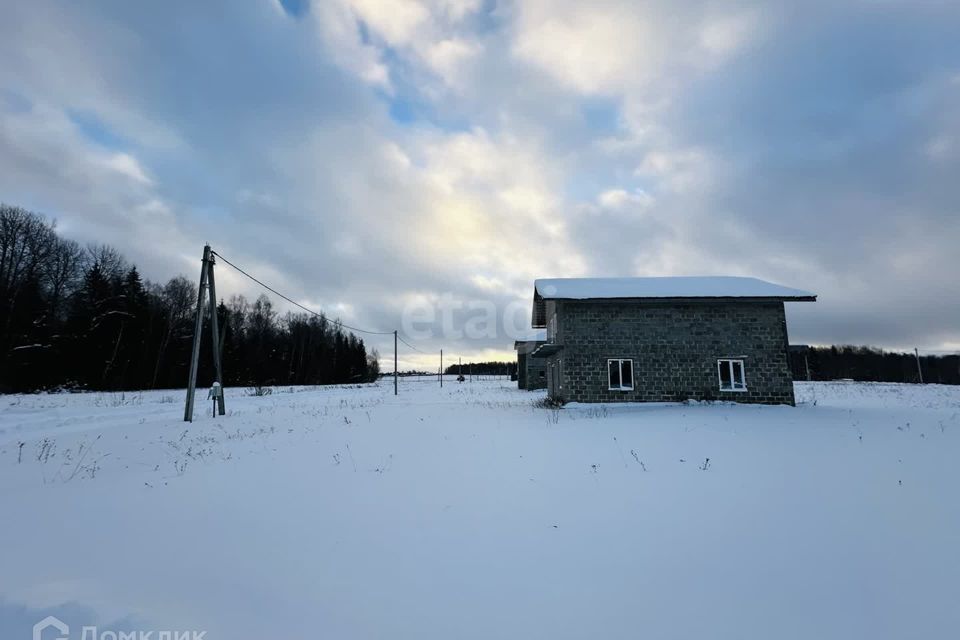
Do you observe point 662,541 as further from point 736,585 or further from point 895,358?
point 895,358

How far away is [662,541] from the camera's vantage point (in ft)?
15.1

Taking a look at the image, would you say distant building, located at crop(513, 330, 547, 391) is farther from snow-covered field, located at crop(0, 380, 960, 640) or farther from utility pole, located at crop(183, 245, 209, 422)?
snow-covered field, located at crop(0, 380, 960, 640)

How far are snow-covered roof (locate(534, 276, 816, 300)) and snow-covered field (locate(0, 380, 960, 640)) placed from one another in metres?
9.43

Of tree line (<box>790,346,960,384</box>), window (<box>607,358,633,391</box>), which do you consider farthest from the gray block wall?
tree line (<box>790,346,960,384</box>)

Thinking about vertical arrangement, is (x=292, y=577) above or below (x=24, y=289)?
below

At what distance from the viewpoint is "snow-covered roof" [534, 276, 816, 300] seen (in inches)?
699

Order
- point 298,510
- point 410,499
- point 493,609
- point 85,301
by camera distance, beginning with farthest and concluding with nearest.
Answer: point 85,301
point 410,499
point 298,510
point 493,609

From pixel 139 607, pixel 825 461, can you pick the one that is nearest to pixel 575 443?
pixel 825 461

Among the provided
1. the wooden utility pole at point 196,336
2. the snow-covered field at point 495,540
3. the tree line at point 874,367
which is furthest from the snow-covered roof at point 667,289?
the tree line at point 874,367

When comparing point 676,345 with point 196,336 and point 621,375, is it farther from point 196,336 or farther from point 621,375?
point 196,336

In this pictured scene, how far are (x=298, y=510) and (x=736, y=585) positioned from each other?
5.04 m

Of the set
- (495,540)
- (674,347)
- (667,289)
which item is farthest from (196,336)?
(667,289)

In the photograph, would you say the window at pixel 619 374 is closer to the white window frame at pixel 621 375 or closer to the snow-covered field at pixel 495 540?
the white window frame at pixel 621 375

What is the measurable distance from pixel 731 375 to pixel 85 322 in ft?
146
